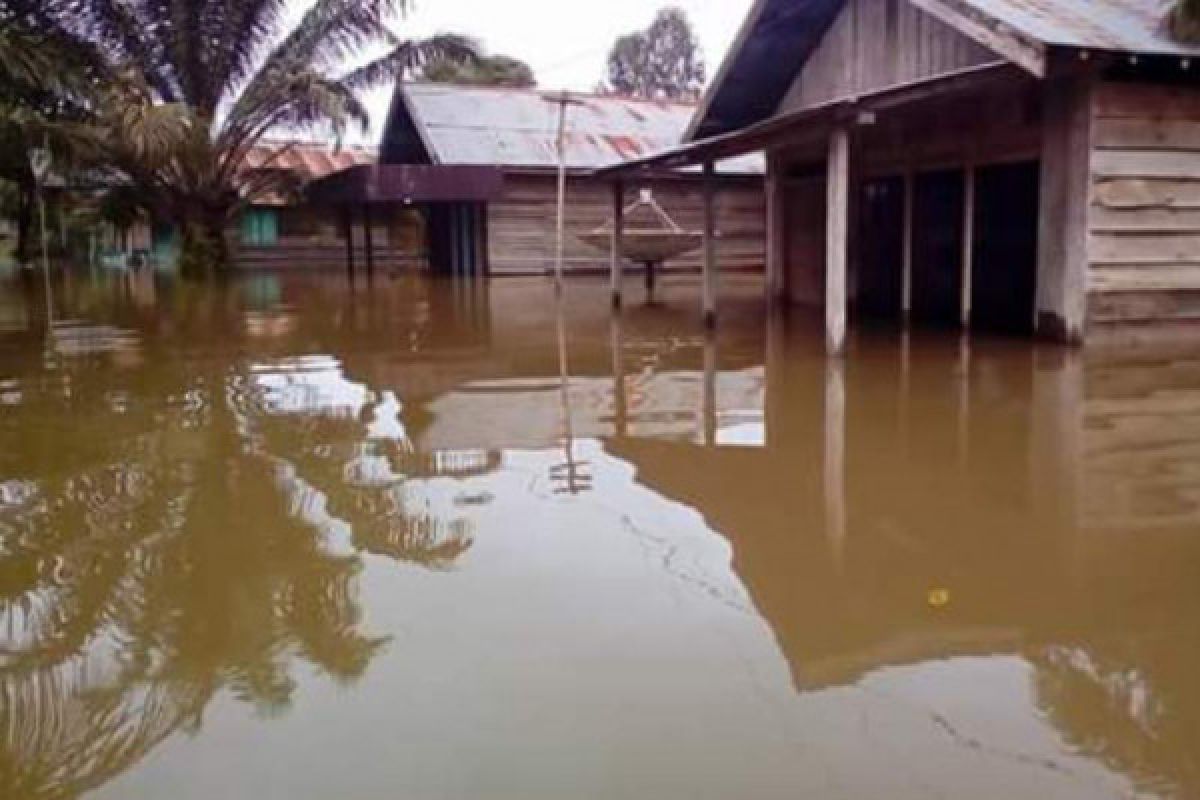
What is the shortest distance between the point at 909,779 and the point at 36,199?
3311 centimetres

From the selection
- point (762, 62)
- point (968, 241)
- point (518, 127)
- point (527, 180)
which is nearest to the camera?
point (968, 241)

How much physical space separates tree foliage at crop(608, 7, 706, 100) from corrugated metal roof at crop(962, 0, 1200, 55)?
47695 millimetres

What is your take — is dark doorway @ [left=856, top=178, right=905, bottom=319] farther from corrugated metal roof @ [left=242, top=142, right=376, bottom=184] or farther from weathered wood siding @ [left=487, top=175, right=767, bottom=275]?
corrugated metal roof @ [left=242, top=142, right=376, bottom=184]

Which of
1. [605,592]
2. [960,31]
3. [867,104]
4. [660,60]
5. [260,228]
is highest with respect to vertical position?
[660,60]

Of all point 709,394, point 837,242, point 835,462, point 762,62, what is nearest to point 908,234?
point 762,62

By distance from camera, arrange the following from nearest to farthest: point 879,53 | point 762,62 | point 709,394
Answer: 1. point 709,394
2. point 879,53
3. point 762,62

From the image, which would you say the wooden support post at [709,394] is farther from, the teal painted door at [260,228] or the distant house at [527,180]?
the teal painted door at [260,228]

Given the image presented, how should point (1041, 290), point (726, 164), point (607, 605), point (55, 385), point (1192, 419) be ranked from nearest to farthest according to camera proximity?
point (607, 605) < point (1192, 419) < point (55, 385) < point (1041, 290) < point (726, 164)

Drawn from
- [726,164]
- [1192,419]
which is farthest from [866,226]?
[726,164]

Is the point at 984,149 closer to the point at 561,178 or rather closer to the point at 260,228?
the point at 561,178

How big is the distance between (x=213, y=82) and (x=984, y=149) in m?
15.7

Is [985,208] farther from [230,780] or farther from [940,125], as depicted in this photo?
[230,780]

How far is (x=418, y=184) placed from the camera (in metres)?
23.2

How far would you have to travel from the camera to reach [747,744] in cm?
288
